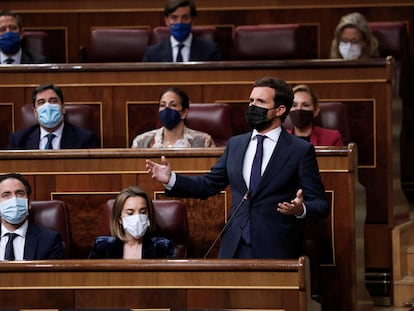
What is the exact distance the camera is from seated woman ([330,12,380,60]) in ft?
14.8

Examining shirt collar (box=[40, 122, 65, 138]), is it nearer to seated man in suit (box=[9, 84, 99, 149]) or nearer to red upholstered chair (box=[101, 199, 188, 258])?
seated man in suit (box=[9, 84, 99, 149])

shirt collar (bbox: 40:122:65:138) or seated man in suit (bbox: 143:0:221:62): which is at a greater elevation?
seated man in suit (bbox: 143:0:221:62)

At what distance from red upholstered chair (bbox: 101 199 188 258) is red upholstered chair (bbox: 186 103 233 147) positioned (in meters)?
0.71

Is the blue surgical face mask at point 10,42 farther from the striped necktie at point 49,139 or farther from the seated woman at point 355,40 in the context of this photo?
the seated woman at point 355,40

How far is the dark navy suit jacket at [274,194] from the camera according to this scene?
3.22 meters

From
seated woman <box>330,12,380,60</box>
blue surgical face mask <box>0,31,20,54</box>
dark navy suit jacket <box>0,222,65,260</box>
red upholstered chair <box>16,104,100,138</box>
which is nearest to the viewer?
dark navy suit jacket <box>0,222,65,260</box>

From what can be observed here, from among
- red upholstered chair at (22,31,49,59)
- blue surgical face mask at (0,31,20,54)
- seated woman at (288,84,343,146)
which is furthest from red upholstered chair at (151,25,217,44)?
seated woman at (288,84,343,146)

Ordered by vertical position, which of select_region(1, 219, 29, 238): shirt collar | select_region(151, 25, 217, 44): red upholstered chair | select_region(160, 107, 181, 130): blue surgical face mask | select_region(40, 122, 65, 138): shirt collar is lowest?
select_region(1, 219, 29, 238): shirt collar

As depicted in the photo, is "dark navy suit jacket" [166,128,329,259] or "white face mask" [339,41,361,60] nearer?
"dark navy suit jacket" [166,128,329,259]

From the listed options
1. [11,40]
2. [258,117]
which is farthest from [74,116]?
[258,117]

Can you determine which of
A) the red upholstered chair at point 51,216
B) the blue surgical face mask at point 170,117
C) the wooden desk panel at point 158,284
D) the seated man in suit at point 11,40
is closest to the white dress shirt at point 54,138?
the blue surgical face mask at point 170,117

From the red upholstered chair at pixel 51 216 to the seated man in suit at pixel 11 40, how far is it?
1.34 metres

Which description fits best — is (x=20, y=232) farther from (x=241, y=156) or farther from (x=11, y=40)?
(x=11, y=40)

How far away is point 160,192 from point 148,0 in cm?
185
